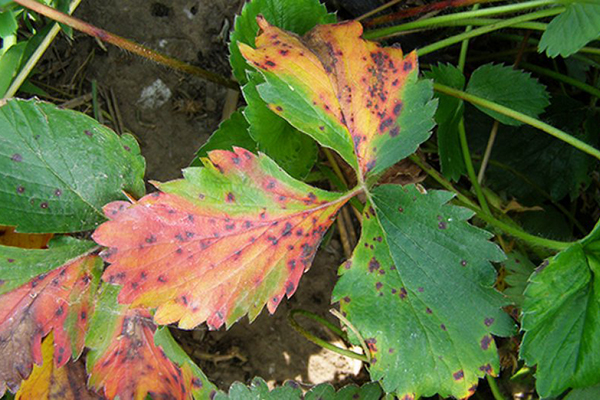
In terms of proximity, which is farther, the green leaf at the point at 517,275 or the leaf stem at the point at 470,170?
the leaf stem at the point at 470,170

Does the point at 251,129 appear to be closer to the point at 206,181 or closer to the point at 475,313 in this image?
the point at 206,181

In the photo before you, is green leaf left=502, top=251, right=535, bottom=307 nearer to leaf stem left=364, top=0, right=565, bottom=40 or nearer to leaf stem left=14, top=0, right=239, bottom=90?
leaf stem left=364, top=0, right=565, bottom=40

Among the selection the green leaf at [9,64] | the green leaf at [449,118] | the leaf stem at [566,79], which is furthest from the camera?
the leaf stem at [566,79]

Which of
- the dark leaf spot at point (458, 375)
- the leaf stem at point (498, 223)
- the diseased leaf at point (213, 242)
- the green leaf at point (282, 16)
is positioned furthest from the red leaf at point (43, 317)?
the leaf stem at point (498, 223)

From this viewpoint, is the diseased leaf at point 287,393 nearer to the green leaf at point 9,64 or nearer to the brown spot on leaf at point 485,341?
the brown spot on leaf at point 485,341

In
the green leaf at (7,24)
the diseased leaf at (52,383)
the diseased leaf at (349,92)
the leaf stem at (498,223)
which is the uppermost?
the green leaf at (7,24)

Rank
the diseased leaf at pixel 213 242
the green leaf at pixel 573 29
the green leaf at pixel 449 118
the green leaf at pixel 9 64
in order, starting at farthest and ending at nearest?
1. the green leaf at pixel 449 118
2. the green leaf at pixel 9 64
3. the green leaf at pixel 573 29
4. the diseased leaf at pixel 213 242

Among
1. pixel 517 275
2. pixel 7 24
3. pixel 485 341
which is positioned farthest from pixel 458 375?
pixel 7 24

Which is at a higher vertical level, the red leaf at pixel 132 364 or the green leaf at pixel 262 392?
the red leaf at pixel 132 364
